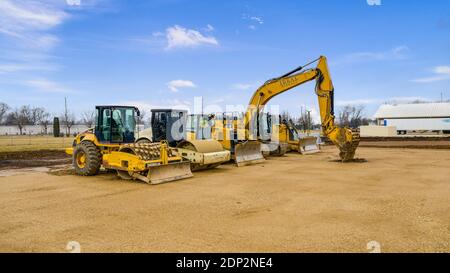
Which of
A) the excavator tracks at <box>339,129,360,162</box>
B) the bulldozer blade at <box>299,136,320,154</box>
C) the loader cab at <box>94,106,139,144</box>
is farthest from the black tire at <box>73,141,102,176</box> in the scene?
the bulldozer blade at <box>299,136,320,154</box>

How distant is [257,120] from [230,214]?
1256 cm

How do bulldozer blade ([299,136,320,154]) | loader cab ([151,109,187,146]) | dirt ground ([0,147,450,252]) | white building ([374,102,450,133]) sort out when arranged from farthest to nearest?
white building ([374,102,450,133])
bulldozer blade ([299,136,320,154])
loader cab ([151,109,187,146])
dirt ground ([0,147,450,252])

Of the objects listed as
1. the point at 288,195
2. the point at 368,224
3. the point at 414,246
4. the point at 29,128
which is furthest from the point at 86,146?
the point at 29,128

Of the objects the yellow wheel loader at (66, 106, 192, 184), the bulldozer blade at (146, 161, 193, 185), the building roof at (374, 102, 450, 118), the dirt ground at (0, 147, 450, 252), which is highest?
the building roof at (374, 102, 450, 118)

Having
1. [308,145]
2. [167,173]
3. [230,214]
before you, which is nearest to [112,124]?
[167,173]

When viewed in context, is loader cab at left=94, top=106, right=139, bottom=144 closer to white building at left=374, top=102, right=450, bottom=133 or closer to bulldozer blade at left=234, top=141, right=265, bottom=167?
bulldozer blade at left=234, top=141, right=265, bottom=167

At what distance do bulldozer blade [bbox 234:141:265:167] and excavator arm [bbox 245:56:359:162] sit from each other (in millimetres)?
763

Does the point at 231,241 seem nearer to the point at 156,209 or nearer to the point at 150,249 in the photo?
the point at 150,249

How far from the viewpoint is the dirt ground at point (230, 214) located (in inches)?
227

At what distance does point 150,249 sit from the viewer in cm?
549

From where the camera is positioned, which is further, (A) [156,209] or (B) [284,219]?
(A) [156,209]

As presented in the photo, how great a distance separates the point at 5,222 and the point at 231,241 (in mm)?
4510

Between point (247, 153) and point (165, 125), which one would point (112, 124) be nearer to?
point (165, 125)

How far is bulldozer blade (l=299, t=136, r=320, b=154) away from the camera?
22672 mm
